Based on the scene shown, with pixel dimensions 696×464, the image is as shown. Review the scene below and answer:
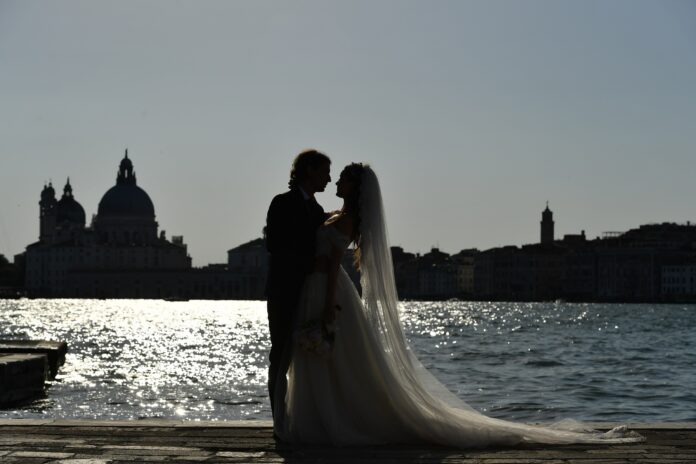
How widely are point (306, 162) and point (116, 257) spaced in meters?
148

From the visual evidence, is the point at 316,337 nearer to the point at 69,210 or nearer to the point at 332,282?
the point at 332,282

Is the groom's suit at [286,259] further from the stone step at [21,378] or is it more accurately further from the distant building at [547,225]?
the distant building at [547,225]

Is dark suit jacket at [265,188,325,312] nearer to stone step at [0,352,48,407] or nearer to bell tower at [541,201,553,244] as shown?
stone step at [0,352,48,407]

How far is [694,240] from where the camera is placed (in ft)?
477

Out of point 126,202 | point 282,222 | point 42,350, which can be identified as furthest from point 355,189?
point 126,202

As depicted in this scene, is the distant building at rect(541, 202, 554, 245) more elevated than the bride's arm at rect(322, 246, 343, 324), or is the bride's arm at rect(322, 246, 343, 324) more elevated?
the distant building at rect(541, 202, 554, 245)

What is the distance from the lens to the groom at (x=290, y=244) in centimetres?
669

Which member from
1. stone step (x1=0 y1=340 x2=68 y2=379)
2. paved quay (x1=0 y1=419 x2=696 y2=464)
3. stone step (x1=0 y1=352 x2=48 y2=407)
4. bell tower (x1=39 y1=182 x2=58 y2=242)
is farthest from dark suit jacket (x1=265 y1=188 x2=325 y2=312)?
bell tower (x1=39 y1=182 x2=58 y2=242)

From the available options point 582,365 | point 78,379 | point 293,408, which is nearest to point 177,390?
point 78,379

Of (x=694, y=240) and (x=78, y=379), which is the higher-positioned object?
(x=694, y=240)

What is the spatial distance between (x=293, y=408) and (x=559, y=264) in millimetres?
143068

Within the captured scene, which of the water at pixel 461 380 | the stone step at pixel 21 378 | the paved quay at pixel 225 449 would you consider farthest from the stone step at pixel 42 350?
the paved quay at pixel 225 449

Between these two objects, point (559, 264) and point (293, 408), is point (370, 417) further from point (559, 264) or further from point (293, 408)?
point (559, 264)

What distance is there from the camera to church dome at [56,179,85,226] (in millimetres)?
170875
